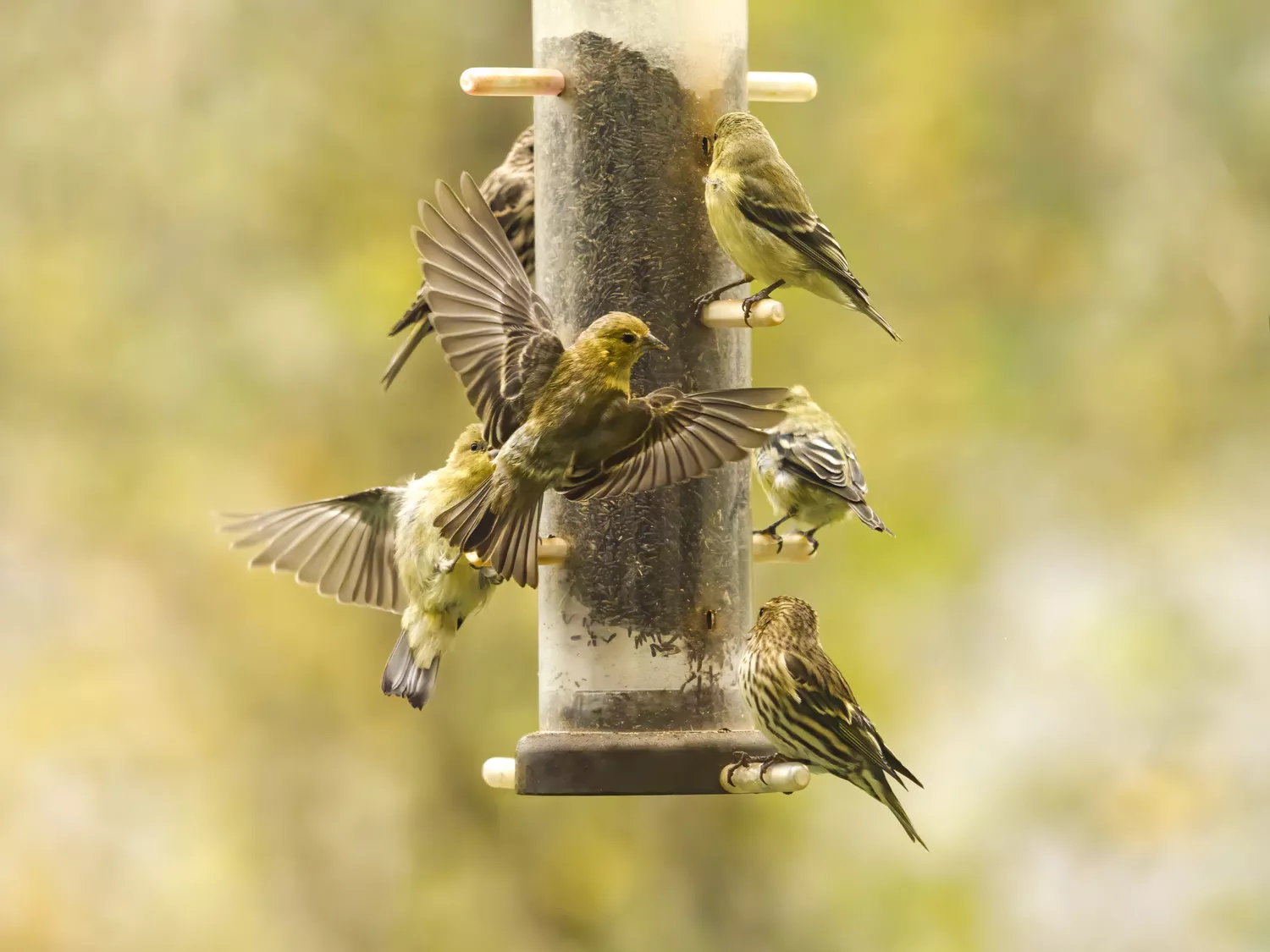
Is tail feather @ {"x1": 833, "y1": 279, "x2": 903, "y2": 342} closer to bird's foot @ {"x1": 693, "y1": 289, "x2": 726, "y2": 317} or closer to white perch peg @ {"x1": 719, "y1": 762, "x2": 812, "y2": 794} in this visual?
bird's foot @ {"x1": 693, "y1": 289, "x2": 726, "y2": 317}

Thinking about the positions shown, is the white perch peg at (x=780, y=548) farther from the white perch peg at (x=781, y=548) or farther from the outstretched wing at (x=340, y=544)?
the outstretched wing at (x=340, y=544)

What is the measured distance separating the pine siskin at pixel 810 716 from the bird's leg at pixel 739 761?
13 mm

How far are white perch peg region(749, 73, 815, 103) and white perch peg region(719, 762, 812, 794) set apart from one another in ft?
8.50

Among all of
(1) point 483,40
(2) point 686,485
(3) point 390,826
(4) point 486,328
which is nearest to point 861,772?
(2) point 686,485

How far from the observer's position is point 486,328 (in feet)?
20.2

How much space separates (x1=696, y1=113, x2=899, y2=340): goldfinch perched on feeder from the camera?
21.2 ft

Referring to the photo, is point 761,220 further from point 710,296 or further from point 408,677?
point 408,677

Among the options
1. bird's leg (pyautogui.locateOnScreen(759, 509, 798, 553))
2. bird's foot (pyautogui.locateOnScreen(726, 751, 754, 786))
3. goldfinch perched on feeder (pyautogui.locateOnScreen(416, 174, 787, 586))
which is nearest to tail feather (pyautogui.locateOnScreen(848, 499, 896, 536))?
bird's leg (pyautogui.locateOnScreen(759, 509, 798, 553))

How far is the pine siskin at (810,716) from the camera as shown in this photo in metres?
6.37

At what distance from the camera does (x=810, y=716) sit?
6387 mm

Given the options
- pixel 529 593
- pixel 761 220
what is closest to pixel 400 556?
pixel 761 220

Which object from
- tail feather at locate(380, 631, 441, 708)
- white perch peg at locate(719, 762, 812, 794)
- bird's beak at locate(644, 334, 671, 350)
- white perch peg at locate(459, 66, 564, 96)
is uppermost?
white perch peg at locate(459, 66, 564, 96)

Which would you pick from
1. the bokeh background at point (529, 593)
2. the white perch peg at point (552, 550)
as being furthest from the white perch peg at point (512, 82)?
the bokeh background at point (529, 593)

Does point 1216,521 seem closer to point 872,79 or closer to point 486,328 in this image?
point 872,79
